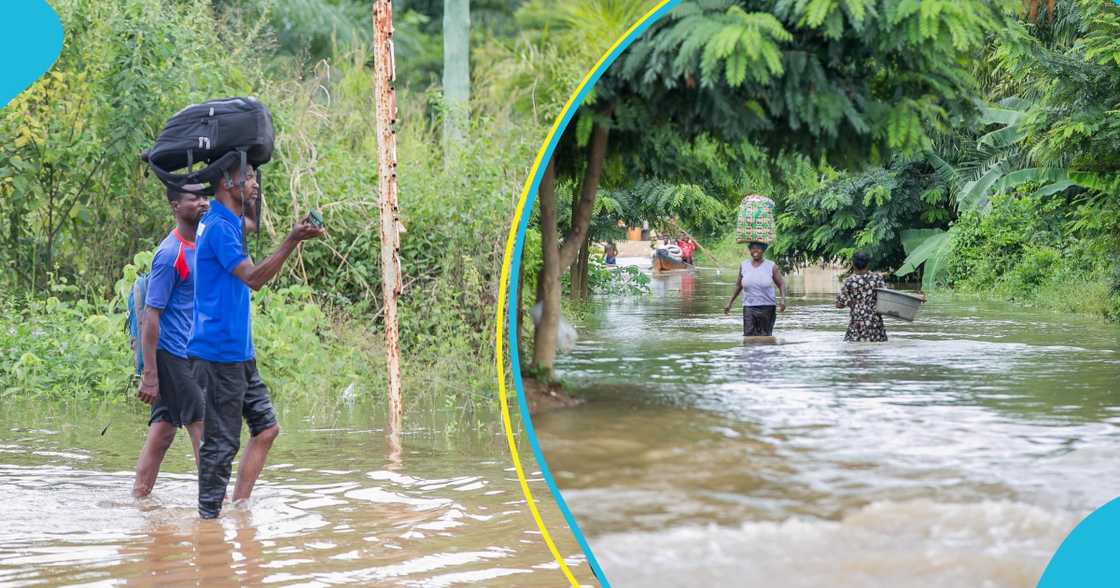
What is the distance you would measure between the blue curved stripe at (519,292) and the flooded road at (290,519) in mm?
2343

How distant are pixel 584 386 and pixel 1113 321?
800 mm

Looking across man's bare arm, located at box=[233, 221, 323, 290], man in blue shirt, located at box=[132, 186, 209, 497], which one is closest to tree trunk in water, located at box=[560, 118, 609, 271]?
man's bare arm, located at box=[233, 221, 323, 290]

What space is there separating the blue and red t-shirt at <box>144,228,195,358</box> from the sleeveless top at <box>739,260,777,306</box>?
3.75 meters

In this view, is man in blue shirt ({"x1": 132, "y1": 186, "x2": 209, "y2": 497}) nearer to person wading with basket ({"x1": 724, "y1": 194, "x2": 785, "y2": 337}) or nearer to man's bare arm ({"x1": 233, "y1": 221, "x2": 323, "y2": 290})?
man's bare arm ({"x1": 233, "y1": 221, "x2": 323, "y2": 290})

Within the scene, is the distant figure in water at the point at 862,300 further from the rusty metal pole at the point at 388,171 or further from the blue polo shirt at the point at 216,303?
the rusty metal pole at the point at 388,171

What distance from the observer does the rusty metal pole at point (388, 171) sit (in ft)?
19.7

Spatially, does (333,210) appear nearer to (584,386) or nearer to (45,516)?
(45,516)

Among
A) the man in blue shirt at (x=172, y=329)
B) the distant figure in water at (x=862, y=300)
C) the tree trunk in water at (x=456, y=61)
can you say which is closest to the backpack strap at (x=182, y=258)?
the man in blue shirt at (x=172, y=329)

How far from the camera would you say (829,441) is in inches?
62.6

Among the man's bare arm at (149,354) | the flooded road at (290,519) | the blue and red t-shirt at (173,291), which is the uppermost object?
the blue and red t-shirt at (173,291)

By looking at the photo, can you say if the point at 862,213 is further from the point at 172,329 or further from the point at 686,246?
the point at 172,329

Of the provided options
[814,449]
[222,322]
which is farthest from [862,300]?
[222,322]

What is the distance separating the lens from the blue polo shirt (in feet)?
15.1

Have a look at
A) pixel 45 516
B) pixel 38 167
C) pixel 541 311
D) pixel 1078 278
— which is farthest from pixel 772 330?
pixel 38 167
